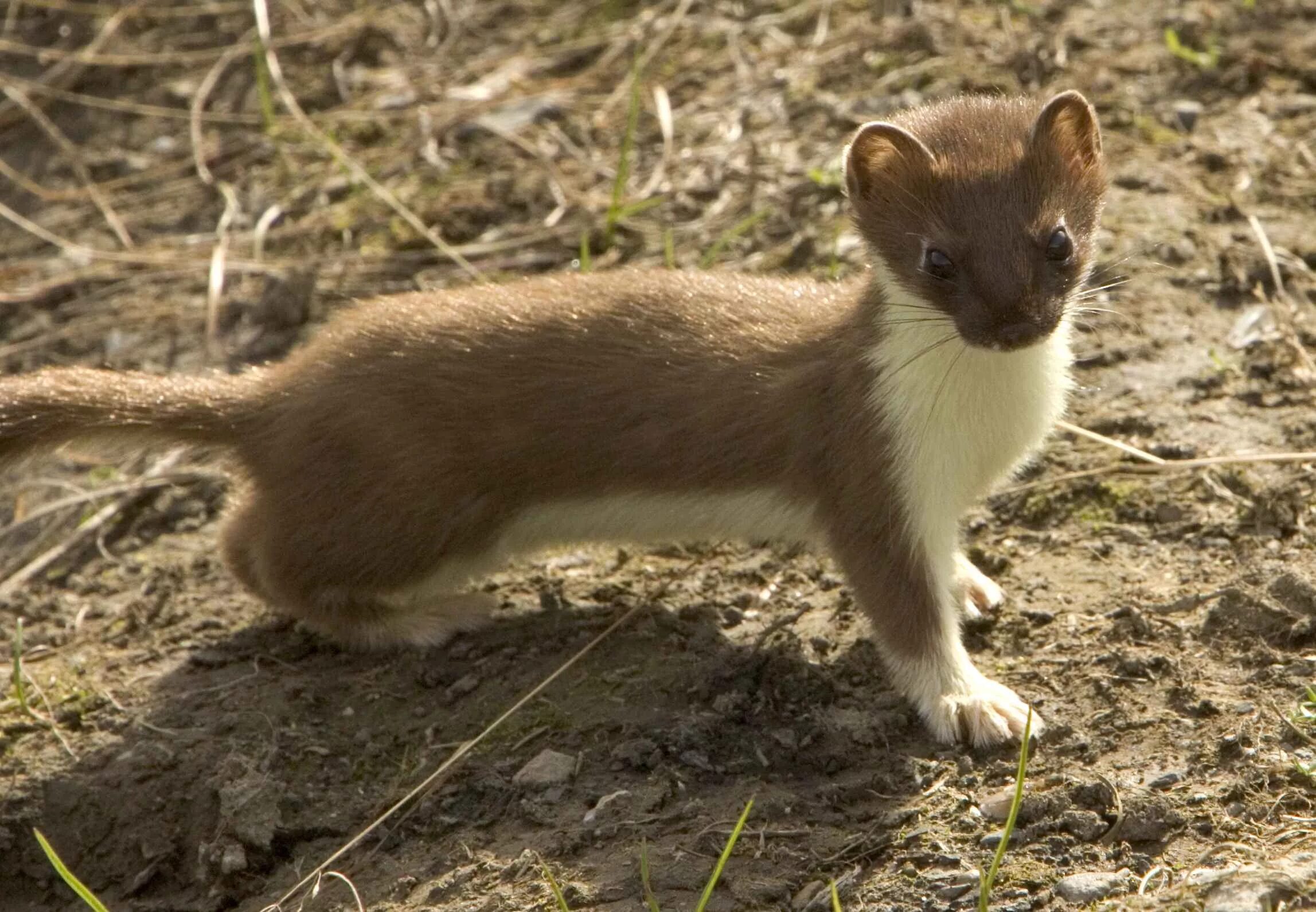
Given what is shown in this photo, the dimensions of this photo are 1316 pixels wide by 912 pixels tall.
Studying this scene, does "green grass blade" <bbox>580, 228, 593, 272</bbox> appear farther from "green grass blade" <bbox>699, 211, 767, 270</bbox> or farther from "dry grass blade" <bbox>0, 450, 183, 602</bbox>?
"dry grass blade" <bbox>0, 450, 183, 602</bbox>

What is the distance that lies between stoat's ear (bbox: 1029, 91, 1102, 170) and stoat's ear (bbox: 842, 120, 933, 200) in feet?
0.84

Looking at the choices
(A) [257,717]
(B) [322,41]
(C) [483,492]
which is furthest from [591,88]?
(A) [257,717]

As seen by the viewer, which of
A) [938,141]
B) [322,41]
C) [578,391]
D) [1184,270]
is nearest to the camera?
[938,141]

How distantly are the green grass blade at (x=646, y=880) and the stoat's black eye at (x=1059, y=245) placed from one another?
5.12ft

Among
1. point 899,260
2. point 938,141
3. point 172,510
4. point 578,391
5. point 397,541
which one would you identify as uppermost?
point 938,141

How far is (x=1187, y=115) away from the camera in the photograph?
5.89m

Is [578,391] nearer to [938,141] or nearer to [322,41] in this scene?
[938,141]

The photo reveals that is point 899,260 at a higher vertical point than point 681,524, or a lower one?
higher

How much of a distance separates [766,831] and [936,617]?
0.70 metres

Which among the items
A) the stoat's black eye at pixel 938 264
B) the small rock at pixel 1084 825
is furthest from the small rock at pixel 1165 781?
the stoat's black eye at pixel 938 264

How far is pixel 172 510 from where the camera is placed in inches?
211

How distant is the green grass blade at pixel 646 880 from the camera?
3.11 m

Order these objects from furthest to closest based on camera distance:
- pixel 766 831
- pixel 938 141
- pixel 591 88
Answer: pixel 591 88 < pixel 938 141 < pixel 766 831

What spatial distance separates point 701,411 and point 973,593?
86 centimetres
